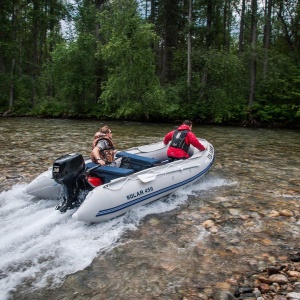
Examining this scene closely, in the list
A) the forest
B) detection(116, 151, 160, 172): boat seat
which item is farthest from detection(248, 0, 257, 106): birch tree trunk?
detection(116, 151, 160, 172): boat seat

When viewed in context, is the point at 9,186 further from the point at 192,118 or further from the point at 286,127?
the point at 286,127

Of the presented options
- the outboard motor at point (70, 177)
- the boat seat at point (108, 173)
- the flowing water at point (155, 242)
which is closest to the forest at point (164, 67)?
the flowing water at point (155, 242)

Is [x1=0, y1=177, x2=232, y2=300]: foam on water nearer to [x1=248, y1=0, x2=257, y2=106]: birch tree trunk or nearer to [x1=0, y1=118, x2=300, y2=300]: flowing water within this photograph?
[x1=0, y1=118, x2=300, y2=300]: flowing water

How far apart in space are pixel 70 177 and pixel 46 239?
98 centimetres

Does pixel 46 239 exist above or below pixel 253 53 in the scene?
below

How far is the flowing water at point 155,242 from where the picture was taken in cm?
342

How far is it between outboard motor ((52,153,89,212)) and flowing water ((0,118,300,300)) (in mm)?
311

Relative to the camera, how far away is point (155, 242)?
4379 mm

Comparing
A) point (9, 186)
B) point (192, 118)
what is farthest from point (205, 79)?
point (9, 186)

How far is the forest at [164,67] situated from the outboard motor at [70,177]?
46.7ft

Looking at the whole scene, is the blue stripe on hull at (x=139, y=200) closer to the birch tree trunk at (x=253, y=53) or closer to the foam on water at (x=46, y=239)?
the foam on water at (x=46, y=239)

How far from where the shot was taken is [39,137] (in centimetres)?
1317

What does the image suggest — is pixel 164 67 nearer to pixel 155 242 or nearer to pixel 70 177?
pixel 70 177

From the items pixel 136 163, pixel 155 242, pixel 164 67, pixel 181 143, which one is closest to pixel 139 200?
pixel 155 242
